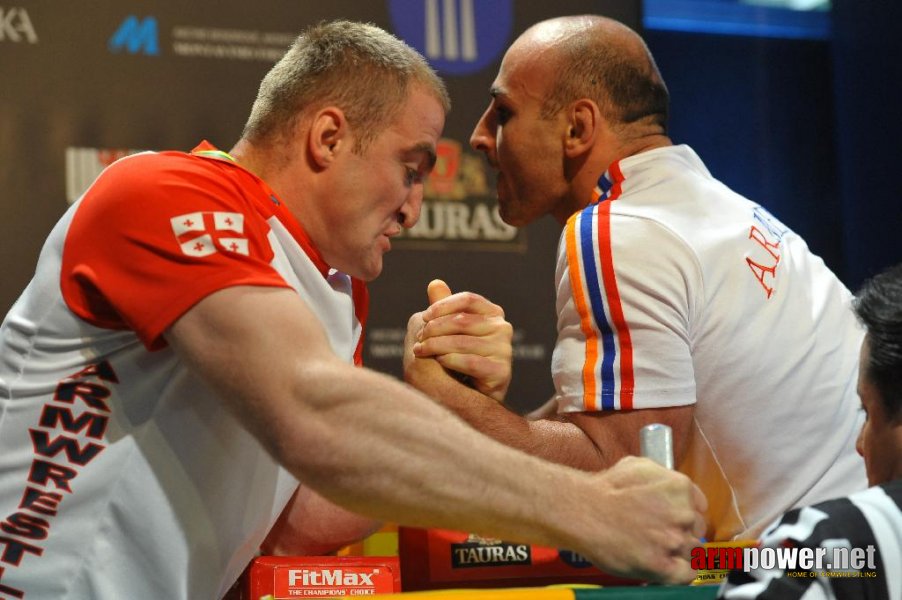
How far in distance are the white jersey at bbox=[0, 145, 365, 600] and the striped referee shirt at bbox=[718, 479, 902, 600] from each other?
576 mm

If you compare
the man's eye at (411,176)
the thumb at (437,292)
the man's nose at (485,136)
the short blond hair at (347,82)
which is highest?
the short blond hair at (347,82)

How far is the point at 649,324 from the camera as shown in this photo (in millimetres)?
1770

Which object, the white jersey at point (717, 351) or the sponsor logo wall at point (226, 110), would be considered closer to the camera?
the white jersey at point (717, 351)

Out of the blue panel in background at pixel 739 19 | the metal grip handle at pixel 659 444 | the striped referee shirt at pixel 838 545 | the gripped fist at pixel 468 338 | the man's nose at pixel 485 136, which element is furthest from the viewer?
the blue panel in background at pixel 739 19

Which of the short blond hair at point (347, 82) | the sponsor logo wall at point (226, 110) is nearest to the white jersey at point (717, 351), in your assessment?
the short blond hair at point (347, 82)

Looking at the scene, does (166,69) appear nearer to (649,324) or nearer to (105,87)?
(105,87)

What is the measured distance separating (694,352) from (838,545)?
782 millimetres

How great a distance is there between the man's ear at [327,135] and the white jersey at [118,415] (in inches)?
7.2

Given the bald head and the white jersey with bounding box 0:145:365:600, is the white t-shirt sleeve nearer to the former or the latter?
the bald head

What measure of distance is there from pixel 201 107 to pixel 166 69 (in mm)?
117

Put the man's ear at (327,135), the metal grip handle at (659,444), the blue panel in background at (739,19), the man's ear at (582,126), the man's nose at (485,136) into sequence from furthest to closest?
the blue panel in background at (739,19) → the man's nose at (485,136) → the man's ear at (582,126) → the man's ear at (327,135) → the metal grip handle at (659,444)

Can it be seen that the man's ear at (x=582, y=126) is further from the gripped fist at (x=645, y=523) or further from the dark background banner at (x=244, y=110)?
the gripped fist at (x=645, y=523)

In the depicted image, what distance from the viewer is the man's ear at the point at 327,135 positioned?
1.51m

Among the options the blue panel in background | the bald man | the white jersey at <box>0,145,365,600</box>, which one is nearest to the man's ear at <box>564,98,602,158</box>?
the bald man
